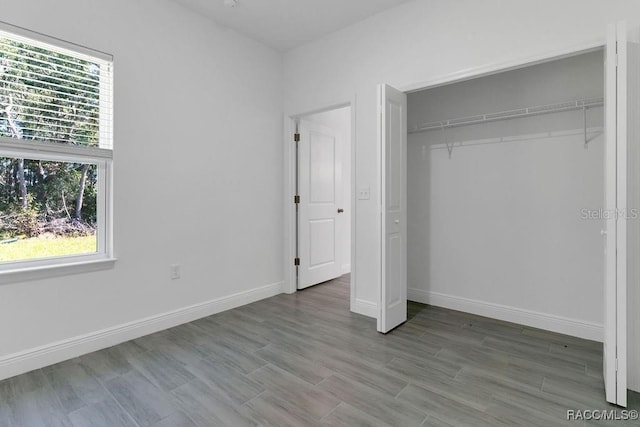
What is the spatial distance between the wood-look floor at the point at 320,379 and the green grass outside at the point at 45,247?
0.78 m

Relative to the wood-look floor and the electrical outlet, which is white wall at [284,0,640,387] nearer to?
the wood-look floor

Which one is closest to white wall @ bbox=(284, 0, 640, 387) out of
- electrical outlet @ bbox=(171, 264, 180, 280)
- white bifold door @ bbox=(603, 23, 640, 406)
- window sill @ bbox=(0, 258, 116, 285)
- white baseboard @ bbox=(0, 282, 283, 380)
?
white bifold door @ bbox=(603, 23, 640, 406)

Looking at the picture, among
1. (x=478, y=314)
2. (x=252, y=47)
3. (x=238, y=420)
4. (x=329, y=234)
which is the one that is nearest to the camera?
(x=238, y=420)

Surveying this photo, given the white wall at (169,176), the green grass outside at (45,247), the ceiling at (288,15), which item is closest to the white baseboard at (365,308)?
the white wall at (169,176)

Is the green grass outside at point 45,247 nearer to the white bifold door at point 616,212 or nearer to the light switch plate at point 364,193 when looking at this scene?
the light switch plate at point 364,193

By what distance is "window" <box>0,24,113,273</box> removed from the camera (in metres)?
2.20

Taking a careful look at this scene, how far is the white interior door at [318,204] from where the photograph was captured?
4.12 m

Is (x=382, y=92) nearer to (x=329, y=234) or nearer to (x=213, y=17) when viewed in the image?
(x=213, y=17)

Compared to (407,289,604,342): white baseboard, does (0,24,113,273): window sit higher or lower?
higher

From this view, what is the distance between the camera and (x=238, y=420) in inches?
68.2

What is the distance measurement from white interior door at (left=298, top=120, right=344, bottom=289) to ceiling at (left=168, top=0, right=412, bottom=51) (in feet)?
3.41

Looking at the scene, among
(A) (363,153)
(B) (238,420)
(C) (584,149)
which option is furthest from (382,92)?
(B) (238,420)

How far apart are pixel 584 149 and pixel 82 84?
157 inches

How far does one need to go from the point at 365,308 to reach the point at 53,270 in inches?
102
